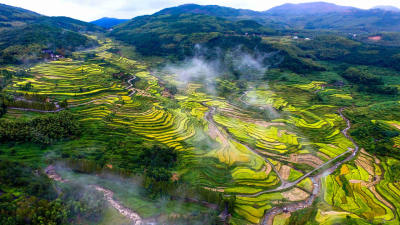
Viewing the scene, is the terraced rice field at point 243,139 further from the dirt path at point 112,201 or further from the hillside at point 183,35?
the hillside at point 183,35

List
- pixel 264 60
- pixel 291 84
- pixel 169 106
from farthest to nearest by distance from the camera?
pixel 264 60, pixel 291 84, pixel 169 106

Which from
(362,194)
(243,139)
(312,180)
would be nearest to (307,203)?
(312,180)

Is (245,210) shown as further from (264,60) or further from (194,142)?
(264,60)

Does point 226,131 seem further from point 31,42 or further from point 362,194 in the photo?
point 31,42

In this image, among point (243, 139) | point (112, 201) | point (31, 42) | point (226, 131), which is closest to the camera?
point (112, 201)

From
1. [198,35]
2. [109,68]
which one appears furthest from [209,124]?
[198,35]

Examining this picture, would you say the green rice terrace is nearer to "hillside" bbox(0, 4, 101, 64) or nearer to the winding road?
A: the winding road

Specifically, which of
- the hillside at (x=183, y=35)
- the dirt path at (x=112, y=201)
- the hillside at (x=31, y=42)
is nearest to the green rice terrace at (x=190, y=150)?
the dirt path at (x=112, y=201)
